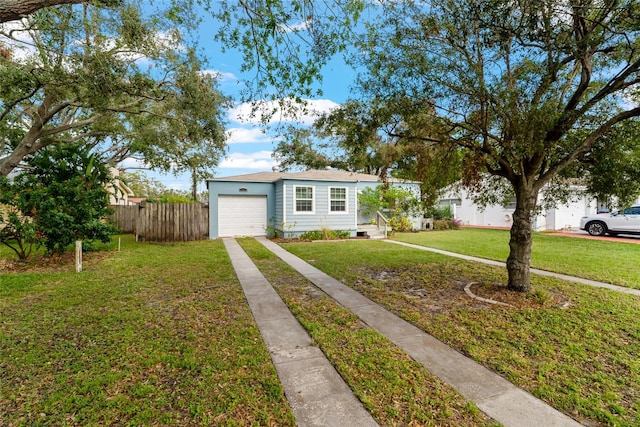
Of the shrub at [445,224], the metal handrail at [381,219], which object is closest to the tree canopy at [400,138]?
the metal handrail at [381,219]

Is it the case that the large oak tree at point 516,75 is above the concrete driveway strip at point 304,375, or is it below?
above

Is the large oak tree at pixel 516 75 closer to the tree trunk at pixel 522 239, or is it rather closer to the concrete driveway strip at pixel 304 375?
the tree trunk at pixel 522 239

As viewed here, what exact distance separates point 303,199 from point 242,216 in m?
3.17

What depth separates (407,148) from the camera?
5.67 metres

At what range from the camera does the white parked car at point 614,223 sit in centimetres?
1242

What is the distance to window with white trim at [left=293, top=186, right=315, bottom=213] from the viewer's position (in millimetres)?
13531

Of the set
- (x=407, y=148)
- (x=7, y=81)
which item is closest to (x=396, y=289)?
(x=407, y=148)

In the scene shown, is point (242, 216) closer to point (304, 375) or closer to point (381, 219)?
point (381, 219)

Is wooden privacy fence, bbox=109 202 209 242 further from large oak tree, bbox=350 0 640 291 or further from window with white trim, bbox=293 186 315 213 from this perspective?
large oak tree, bbox=350 0 640 291

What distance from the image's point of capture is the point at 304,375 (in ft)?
9.03

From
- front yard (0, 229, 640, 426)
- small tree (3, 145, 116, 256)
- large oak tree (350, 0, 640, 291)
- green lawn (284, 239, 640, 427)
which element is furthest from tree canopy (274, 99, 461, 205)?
small tree (3, 145, 116, 256)

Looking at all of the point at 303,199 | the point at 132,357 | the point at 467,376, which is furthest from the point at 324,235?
the point at 467,376

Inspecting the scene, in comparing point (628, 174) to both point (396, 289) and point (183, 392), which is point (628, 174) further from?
point (183, 392)

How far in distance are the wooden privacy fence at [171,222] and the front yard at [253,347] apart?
5.89 meters
